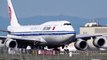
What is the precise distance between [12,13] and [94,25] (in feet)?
223

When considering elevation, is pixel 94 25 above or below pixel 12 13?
below

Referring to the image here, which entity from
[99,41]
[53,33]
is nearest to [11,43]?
[53,33]

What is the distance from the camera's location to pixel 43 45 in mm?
87688

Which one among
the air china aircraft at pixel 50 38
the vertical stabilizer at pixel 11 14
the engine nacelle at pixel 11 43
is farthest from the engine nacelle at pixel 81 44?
the vertical stabilizer at pixel 11 14

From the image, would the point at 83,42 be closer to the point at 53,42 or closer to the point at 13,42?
the point at 53,42

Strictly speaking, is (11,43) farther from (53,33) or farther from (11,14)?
(11,14)

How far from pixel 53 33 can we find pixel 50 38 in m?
1.08

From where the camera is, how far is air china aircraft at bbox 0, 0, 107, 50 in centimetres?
8356

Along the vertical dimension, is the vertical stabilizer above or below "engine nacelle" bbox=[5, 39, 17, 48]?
above

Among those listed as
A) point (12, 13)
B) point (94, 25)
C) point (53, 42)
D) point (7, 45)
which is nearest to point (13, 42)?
point (7, 45)

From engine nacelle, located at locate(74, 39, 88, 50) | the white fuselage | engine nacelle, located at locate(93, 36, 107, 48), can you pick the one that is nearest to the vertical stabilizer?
the white fuselage

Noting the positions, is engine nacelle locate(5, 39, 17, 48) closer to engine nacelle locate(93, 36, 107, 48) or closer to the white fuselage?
the white fuselage

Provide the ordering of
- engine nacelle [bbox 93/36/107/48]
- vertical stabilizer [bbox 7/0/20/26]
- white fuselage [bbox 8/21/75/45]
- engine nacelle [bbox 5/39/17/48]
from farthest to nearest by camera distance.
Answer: vertical stabilizer [bbox 7/0/20/26]
engine nacelle [bbox 93/36/107/48]
engine nacelle [bbox 5/39/17/48]
white fuselage [bbox 8/21/75/45]

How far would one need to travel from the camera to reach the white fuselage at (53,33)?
273 feet
